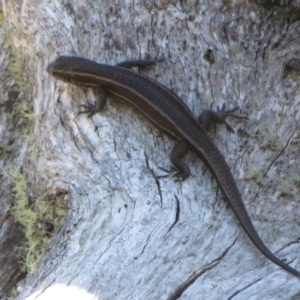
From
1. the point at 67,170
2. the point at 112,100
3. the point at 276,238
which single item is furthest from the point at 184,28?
the point at 276,238

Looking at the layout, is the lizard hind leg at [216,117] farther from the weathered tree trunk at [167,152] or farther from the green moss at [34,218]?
the green moss at [34,218]

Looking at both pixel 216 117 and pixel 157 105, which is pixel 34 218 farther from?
pixel 216 117

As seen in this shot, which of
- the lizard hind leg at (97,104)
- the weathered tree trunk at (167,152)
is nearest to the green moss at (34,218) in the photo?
the weathered tree trunk at (167,152)

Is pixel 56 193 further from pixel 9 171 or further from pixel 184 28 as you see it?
pixel 184 28

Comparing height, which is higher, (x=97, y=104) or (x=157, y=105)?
(x=97, y=104)

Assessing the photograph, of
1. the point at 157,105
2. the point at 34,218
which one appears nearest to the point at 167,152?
the point at 157,105
